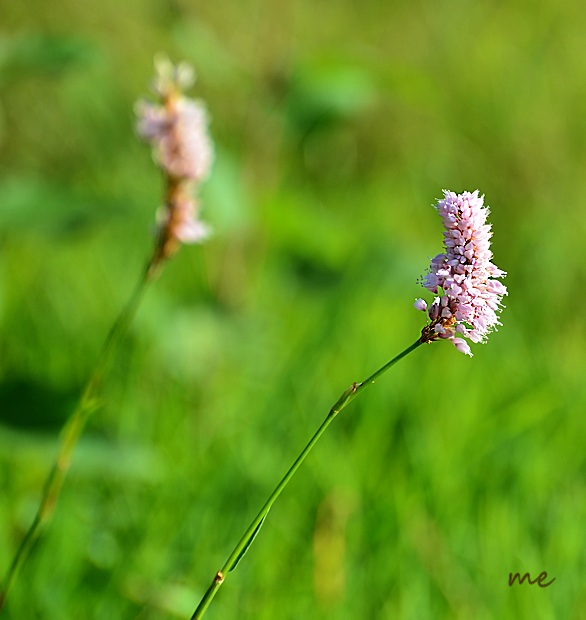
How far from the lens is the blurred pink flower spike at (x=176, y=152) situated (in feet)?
3.15

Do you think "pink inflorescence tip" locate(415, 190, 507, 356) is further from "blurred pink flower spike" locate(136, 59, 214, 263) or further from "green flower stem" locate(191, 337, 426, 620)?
"blurred pink flower spike" locate(136, 59, 214, 263)

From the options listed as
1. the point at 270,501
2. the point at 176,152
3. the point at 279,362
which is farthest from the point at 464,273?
the point at 279,362

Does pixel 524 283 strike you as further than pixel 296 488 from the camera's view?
Yes

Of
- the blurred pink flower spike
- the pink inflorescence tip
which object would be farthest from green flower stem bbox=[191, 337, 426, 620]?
the blurred pink flower spike

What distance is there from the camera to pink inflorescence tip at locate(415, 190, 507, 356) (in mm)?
704

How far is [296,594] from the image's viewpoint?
133cm

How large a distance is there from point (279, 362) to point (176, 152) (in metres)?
1.13

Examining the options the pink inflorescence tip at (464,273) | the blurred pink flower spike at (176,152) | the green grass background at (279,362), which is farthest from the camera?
the green grass background at (279,362)

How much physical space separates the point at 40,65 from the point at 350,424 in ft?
2.86

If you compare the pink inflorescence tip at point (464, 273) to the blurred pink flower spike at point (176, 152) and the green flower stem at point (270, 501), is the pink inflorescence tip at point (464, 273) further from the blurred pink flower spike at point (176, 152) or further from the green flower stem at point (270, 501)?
the blurred pink flower spike at point (176, 152)

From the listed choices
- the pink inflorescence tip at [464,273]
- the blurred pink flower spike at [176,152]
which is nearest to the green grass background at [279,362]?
the blurred pink flower spike at [176,152]

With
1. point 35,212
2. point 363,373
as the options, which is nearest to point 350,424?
point 363,373

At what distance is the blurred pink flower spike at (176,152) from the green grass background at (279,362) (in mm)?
334

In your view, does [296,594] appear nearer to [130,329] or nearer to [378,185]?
[130,329]
